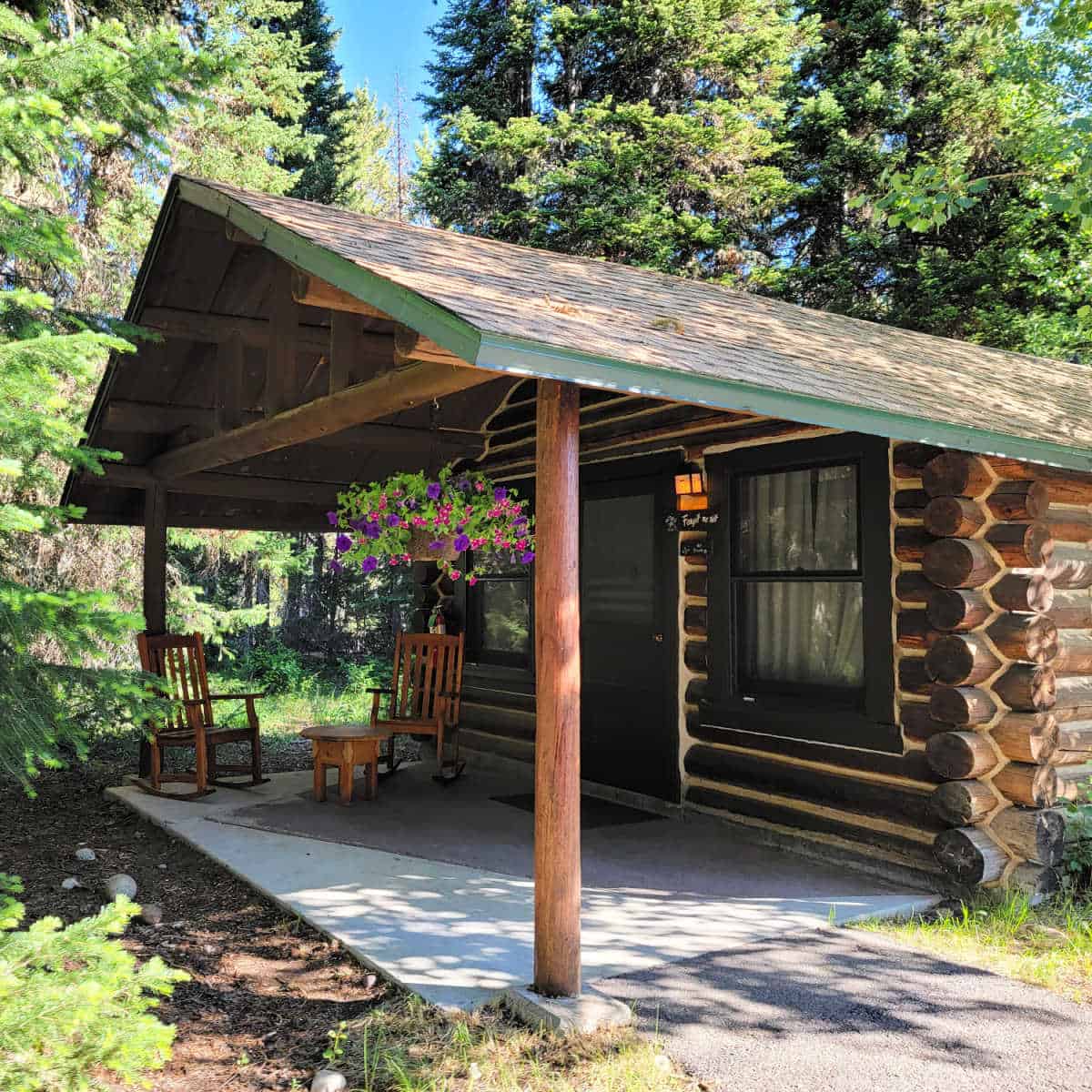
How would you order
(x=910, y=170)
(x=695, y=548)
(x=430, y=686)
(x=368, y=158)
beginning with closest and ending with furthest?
(x=695, y=548) < (x=430, y=686) < (x=910, y=170) < (x=368, y=158)

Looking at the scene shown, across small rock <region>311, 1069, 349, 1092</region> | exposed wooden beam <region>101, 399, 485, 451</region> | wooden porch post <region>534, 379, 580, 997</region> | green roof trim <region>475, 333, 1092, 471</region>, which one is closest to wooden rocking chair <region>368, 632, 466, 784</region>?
exposed wooden beam <region>101, 399, 485, 451</region>

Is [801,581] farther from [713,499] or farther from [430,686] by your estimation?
[430,686]

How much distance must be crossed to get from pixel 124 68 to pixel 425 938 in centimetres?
322

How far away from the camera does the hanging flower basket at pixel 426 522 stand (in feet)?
21.0

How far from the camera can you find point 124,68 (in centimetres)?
309

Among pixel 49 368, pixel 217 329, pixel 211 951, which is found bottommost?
pixel 211 951

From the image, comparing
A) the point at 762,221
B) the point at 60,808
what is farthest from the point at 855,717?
the point at 762,221

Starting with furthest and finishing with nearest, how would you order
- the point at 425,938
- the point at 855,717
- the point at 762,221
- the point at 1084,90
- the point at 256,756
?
the point at 762,221
the point at 1084,90
the point at 256,756
the point at 855,717
the point at 425,938

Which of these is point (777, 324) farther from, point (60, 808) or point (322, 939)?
point (60, 808)

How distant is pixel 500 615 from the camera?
7.93m

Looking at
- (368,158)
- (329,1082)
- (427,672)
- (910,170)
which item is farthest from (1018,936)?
(368,158)

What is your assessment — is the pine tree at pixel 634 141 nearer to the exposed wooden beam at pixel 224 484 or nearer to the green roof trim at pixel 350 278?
the exposed wooden beam at pixel 224 484

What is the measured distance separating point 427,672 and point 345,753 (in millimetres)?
1131

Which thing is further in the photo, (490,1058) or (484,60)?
(484,60)
